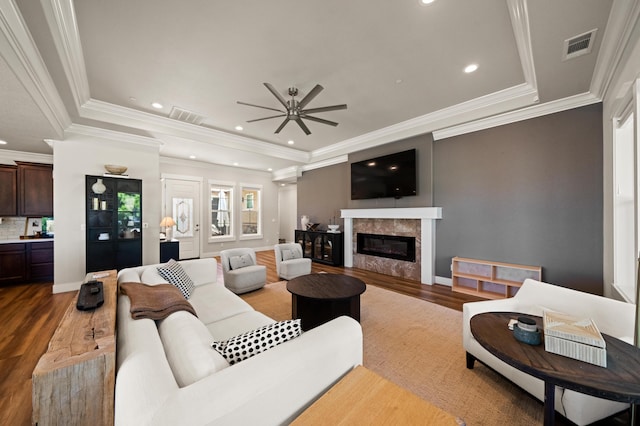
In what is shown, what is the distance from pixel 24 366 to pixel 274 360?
110 inches

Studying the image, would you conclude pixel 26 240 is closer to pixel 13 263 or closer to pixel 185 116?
pixel 13 263

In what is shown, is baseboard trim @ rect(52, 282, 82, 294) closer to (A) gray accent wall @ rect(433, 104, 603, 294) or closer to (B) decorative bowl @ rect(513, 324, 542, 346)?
(B) decorative bowl @ rect(513, 324, 542, 346)

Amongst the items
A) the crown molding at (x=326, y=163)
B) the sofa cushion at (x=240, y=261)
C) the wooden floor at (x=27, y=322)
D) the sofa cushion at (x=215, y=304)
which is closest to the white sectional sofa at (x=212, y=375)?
the sofa cushion at (x=215, y=304)

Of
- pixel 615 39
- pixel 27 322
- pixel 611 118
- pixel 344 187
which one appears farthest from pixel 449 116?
pixel 27 322

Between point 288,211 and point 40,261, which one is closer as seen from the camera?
point 40,261

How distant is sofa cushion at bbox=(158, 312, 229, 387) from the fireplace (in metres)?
4.27

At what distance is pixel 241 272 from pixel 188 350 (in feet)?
9.13

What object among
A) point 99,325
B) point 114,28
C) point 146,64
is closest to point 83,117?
point 146,64

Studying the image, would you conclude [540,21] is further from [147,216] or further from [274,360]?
[147,216]

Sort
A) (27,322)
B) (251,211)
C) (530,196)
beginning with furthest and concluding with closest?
1. (251,211)
2. (530,196)
3. (27,322)

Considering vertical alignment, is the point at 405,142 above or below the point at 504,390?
above

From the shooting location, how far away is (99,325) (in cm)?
127

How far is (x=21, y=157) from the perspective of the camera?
4.67 meters

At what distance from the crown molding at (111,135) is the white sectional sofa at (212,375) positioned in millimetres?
4091
